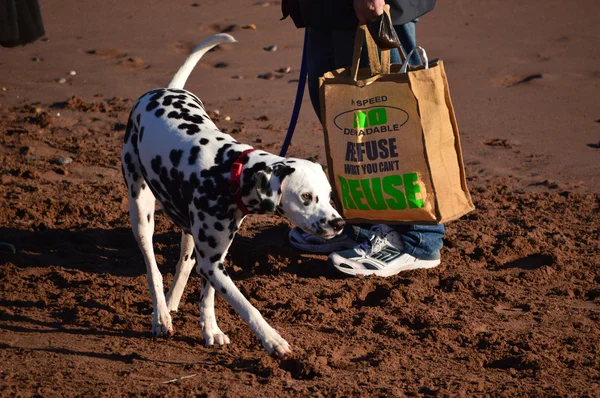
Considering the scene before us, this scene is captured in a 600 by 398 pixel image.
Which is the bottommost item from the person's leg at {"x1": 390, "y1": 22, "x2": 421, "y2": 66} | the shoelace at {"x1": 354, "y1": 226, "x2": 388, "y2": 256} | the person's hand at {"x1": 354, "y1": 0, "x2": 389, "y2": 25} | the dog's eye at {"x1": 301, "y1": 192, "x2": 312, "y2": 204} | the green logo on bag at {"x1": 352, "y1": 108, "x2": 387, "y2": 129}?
the shoelace at {"x1": 354, "y1": 226, "x2": 388, "y2": 256}

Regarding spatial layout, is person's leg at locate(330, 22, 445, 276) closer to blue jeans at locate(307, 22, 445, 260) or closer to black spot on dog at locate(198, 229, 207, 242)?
blue jeans at locate(307, 22, 445, 260)

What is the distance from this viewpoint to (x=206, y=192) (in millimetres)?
4043

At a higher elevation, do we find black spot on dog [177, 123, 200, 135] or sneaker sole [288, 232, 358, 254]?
black spot on dog [177, 123, 200, 135]

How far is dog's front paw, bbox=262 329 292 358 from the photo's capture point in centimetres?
396

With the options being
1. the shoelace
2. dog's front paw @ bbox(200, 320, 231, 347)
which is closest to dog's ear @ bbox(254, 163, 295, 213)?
dog's front paw @ bbox(200, 320, 231, 347)

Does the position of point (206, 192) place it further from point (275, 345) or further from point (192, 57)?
point (192, 57)

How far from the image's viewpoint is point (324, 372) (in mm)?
3930

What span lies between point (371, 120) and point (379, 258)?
1351 millimetres

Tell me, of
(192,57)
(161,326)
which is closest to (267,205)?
(161,326)

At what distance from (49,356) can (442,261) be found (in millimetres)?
2619

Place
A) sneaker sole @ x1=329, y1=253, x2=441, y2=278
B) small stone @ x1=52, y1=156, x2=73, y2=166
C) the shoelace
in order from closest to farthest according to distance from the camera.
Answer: sneaker sole @ x1=329, y1=253, x2=441, y2=278, the shoelace, small stone @ x1=52, y1=156, x2=73, y2=166

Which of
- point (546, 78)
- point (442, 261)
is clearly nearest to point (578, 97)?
point (546, 78)

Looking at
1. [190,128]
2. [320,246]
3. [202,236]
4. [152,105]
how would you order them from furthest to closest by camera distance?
[320,246]
[152,105]
[190,128]
[202,236]

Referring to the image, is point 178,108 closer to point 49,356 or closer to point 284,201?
point 284,201
